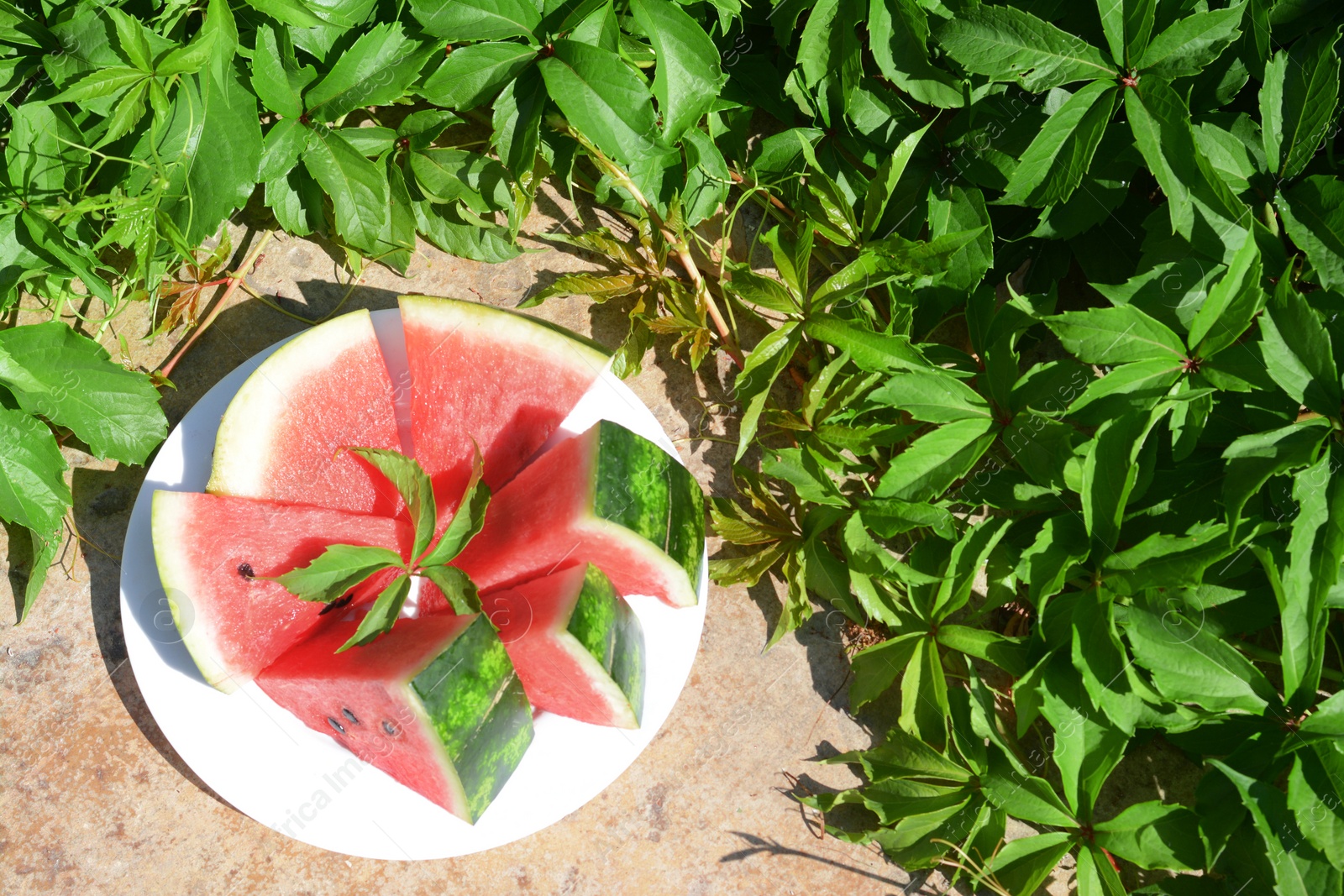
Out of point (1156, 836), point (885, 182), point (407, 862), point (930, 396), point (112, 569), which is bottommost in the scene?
point (407, 862)

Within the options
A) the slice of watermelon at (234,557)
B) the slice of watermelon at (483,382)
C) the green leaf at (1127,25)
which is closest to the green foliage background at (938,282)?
the green leaf at (1127,25)

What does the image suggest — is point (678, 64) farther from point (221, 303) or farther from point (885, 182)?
point (221, 303)

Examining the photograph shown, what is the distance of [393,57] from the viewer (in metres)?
1.42

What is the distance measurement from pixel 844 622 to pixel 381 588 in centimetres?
86

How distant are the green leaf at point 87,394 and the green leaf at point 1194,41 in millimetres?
1655

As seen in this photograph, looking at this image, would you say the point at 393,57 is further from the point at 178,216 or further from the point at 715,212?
the point at 715,212

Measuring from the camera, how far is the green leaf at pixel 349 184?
1493mm

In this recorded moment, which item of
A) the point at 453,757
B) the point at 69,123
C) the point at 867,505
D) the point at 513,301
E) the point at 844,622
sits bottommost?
the point at 844,622

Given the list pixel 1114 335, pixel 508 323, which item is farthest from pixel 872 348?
pixel 508 323

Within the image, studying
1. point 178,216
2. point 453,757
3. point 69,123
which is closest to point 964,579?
point 453,757

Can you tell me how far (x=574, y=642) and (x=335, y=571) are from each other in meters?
0.35

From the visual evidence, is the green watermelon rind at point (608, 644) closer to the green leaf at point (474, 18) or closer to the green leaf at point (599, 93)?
the green leaf at point (599, 93)

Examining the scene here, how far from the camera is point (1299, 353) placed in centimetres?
122

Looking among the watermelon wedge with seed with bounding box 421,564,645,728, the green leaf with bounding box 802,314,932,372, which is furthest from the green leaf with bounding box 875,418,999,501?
the watermelon wedge with seed with bounding box 421,564,645,728
